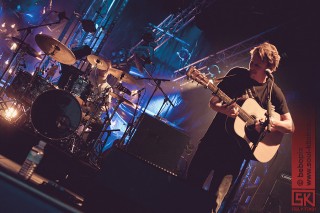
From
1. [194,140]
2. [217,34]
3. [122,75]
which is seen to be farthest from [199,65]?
[122,75]

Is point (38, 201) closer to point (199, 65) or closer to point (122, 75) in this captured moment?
point (122, 75)

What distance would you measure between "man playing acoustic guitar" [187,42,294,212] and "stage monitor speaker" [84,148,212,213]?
49 centimetres

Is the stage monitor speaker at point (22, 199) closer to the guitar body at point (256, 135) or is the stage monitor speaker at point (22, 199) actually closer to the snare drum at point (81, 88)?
the guitar body at point (256, 135)

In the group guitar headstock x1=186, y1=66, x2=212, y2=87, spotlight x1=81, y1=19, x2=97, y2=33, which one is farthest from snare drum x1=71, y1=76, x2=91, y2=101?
guitar headstock x1=186, y1=66, x2=212, y2=87

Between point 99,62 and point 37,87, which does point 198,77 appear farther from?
point 99,62

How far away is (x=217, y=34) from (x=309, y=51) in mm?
4694

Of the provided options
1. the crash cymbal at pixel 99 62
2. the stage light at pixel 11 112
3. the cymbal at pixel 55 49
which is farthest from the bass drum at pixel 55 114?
the crash cymbal at pixel 99 62

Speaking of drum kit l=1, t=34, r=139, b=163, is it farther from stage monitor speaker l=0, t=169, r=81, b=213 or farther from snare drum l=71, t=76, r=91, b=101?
stage monitor speaker l=0, t=169, r=81, b=213

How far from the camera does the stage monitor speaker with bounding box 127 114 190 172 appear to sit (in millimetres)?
5375

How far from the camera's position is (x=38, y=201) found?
1.41m

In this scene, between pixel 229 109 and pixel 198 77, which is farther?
pixel 198 77

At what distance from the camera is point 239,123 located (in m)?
3.12

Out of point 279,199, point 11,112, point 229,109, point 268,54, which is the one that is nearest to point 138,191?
point 229,109

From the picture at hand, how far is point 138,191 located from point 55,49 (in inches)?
176
